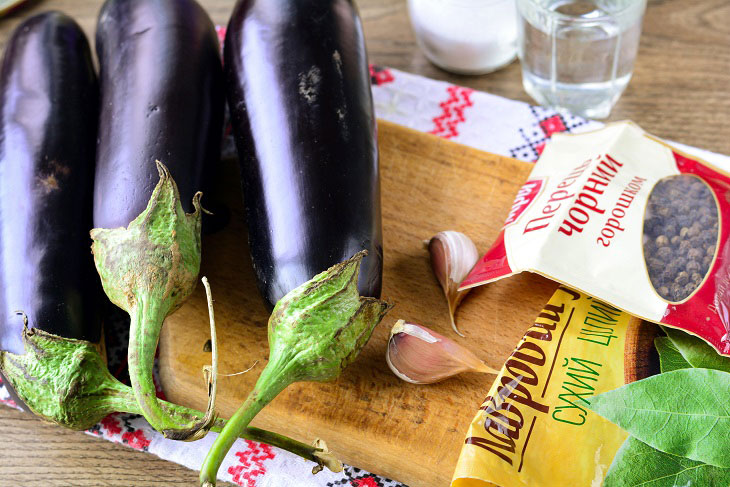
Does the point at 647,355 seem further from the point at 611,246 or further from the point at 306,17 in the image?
the point at 306,17

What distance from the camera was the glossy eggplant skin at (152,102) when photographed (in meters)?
0.90

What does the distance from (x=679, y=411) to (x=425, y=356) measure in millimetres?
268

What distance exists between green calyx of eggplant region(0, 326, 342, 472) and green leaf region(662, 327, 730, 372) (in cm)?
40

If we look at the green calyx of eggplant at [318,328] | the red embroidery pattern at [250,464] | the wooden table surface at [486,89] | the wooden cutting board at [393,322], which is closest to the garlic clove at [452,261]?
the wooden cutting board at [393,322]

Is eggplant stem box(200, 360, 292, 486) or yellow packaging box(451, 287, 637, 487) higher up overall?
eggplant stem box(200, 360, 292, 486)

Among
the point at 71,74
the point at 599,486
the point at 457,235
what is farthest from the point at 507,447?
the point at 71,74

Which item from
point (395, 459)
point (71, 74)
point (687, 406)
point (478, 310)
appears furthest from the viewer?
point (71, 74)

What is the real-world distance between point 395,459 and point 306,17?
56 centimetres

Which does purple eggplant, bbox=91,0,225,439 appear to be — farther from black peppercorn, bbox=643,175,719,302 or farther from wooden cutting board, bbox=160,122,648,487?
black peppercorn, bbox=643,175,719,302

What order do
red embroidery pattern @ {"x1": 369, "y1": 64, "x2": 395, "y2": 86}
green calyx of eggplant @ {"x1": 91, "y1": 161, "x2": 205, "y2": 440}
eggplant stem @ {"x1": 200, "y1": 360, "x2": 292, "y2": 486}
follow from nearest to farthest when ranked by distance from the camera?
eggplant stem @ {"x1": 200, "y1": 360, "x2": 292, "y2": 486} → green calyx of eggplant @ {"x1": 91, "y1": 161, "x2": 205, "y2": 440} → red embroidery pattern @ {"x1": 369, "y1": 64, "x2": 395, "y2": 86}

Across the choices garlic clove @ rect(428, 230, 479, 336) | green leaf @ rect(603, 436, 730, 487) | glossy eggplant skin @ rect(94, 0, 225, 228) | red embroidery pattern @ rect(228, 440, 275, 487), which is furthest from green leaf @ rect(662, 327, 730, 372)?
glossy eggplant skin @ rect(94, 0, 225, 228)

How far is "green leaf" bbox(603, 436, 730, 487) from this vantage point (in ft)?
2.41

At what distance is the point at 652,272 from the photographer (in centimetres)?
89

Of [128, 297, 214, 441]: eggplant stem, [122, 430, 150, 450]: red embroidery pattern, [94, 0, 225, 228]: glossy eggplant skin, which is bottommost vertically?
[122, 430, 150, 450]: red embroidery pattern
